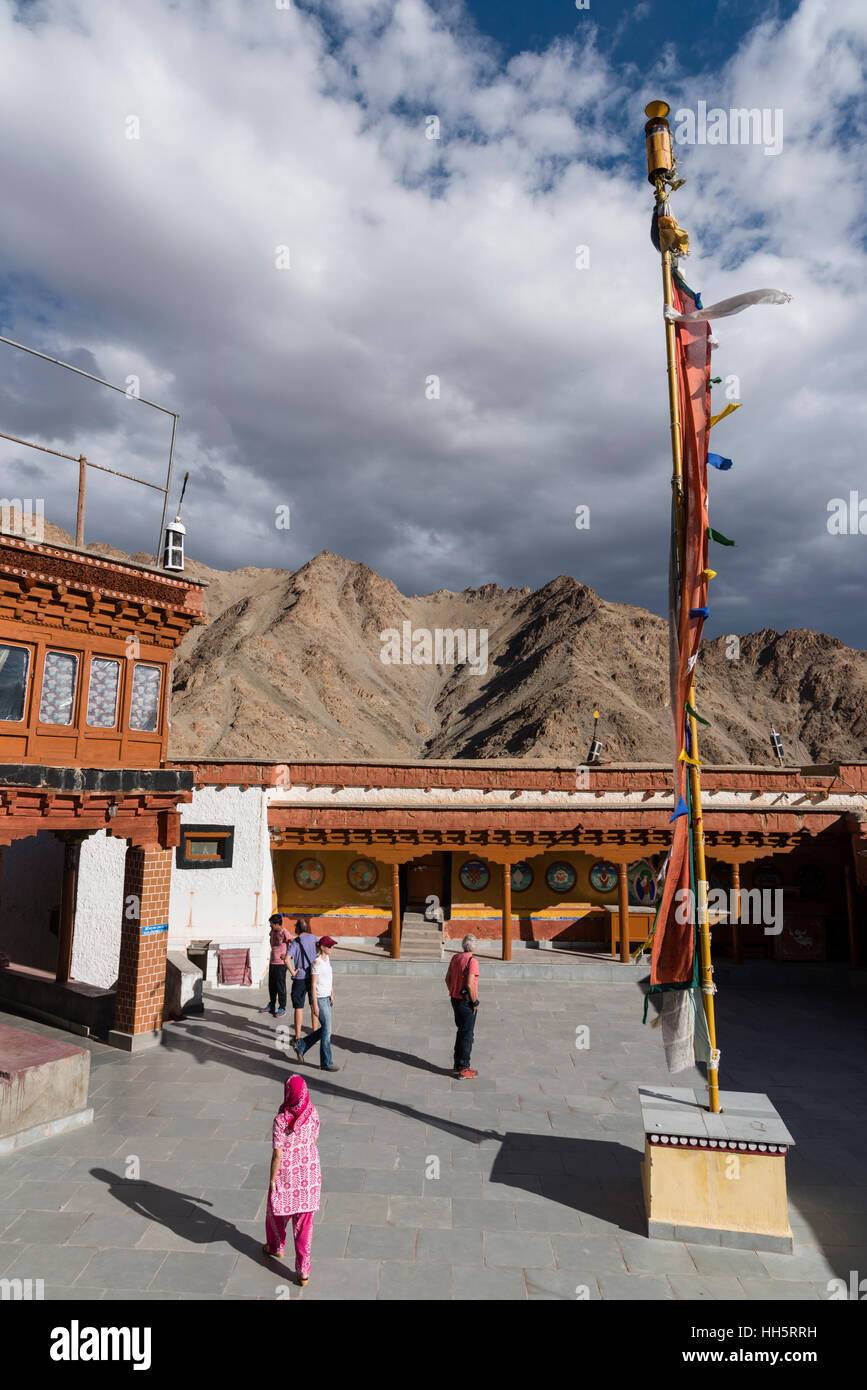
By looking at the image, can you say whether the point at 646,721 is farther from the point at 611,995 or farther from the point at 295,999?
the point at 295,999

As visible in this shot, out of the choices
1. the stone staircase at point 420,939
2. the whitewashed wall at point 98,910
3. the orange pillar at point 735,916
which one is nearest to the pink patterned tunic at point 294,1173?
the whitewashed wall at point 98,910

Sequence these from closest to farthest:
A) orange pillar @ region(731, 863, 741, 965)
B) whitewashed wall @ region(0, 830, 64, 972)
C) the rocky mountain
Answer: whitewashed wall @ region(0, 830, 64, 972) → orange pillar @ region(731, 863, 741, 965) → the rocky mountain

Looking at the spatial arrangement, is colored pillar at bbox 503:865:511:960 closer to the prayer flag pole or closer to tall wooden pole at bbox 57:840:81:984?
tall wooden pole at bbox 57:840:81:984

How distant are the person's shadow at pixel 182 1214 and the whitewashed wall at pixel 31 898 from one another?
9540 mm

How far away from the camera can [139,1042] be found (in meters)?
10.4

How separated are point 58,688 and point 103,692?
0.64 meters

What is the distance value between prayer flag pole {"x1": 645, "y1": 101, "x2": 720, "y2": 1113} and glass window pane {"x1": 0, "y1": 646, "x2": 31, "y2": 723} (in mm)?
7895

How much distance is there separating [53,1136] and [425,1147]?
12.5 ft

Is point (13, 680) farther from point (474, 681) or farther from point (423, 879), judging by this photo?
point (474, 681)

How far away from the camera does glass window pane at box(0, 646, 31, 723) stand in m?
9.38

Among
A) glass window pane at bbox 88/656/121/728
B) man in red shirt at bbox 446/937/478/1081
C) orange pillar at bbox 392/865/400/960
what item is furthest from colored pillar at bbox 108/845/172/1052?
orange pillar at bbox 392/865/400/960

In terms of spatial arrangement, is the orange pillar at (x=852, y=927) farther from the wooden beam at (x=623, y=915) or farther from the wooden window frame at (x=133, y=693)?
the wooden window frame at (x=133, y=693)

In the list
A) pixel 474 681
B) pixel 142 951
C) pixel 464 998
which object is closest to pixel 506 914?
pixel 464 998
